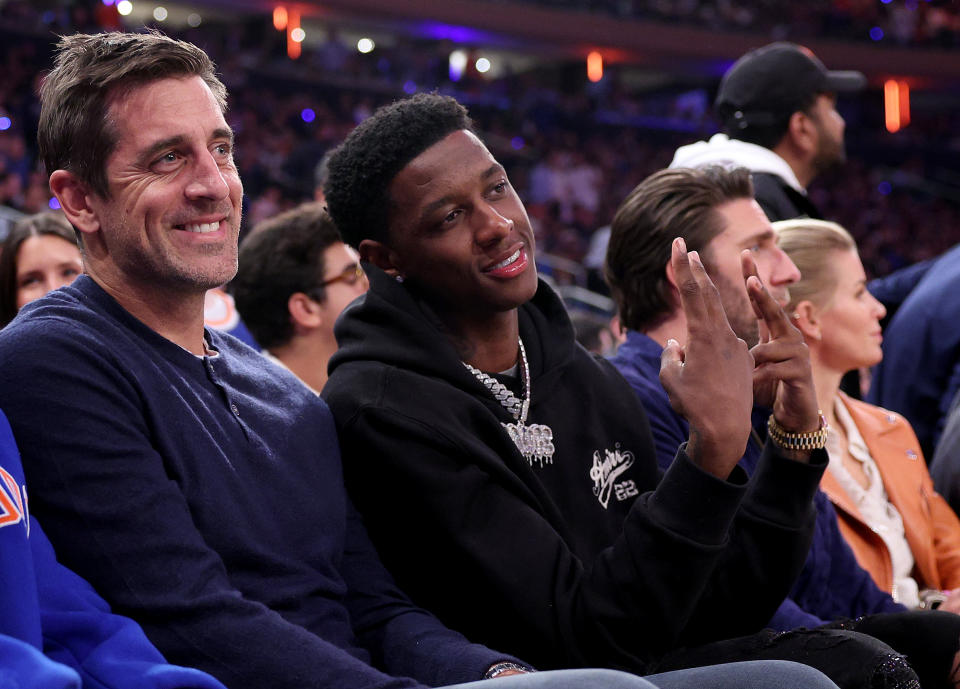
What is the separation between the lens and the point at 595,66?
62.3 feet

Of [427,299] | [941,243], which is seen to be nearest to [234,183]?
[427,299]

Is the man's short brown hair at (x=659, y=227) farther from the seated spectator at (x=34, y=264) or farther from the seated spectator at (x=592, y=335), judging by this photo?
the seated spectator at (x=592, y=335)

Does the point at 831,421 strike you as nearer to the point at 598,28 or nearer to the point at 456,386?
the point at 456,386

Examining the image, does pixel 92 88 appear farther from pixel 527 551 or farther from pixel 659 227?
pixel 659 227

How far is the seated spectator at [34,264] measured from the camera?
287 cm

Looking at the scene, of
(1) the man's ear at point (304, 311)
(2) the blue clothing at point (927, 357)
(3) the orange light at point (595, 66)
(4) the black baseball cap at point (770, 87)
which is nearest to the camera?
(1) the man's ear at point (304, 311)

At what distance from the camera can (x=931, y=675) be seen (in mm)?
1994

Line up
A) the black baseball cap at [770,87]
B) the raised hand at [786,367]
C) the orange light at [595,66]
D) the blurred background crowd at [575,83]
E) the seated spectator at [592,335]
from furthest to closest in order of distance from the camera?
1. the orange light at [595,66]
2. the blurred background crowd at [575,83]
3. the seated spectator at [592,335]
4. the black baseball cap at [770,87]
5. the raised hand at [786,367]

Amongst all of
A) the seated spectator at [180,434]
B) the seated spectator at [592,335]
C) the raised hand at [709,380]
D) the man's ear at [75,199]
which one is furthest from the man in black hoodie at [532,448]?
the seated spectator at [592,335]

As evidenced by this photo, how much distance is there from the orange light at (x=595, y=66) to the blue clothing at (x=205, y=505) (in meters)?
17.7

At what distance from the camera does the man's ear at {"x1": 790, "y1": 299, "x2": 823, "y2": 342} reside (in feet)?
9.20

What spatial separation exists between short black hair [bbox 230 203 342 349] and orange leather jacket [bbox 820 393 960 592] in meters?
1.33

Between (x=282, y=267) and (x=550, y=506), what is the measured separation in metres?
1.32

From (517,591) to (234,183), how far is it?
0.74 metres
